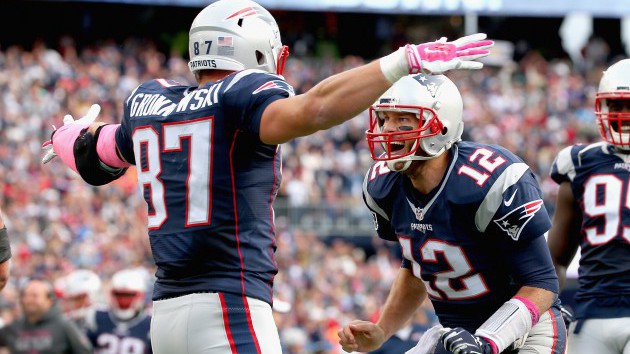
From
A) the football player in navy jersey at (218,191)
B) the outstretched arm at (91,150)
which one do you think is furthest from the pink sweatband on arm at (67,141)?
the football player in navy jersey at (218,191)

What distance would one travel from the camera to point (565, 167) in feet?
17.8

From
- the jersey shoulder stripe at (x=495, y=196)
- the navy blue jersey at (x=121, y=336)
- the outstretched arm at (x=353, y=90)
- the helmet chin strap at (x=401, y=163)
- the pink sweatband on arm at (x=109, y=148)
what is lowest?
the navy blue jersey at (x=121, y=336)

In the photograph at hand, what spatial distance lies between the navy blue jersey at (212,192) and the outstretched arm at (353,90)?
20cm

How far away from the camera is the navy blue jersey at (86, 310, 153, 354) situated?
7.86m

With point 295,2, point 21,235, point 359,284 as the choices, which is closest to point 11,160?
point 21,235

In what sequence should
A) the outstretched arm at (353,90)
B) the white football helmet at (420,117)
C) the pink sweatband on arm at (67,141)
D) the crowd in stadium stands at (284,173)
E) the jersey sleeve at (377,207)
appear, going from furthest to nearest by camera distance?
the crowd in stadium stands at (284,173) < the jersey sleeve at (377,207) < the pink sweatband on arm at (67,141) < the white football helmet at (420,117) < the outstretched arm at (353,90)

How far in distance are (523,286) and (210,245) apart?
1.30 m

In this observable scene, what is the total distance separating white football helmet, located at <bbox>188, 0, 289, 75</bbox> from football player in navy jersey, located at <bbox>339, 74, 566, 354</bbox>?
536 mm

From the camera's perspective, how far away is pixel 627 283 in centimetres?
512

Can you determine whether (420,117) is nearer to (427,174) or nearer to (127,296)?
(427,174)

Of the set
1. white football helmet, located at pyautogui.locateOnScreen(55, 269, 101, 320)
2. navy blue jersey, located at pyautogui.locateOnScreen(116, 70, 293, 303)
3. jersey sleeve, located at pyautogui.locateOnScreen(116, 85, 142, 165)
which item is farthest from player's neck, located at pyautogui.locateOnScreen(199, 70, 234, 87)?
white football helmet, located at pyautogui.locateOnScreen(55, 269, 101, 320)

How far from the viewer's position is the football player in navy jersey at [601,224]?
5.14 metres

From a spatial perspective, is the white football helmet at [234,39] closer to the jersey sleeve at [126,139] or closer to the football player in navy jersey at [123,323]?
the jersey sleeve at [126,139]

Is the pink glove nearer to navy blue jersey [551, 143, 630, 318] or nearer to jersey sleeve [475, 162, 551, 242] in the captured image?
jersey sleeve [475, 162, 551, 242]
